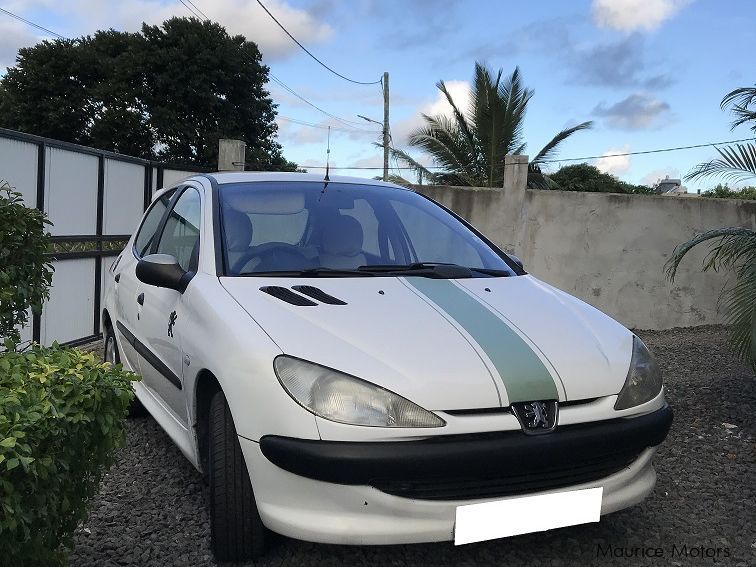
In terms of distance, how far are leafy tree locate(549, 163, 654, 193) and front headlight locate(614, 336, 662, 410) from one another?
99.0ft

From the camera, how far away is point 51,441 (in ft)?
5.84

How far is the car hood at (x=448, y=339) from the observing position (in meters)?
2.31

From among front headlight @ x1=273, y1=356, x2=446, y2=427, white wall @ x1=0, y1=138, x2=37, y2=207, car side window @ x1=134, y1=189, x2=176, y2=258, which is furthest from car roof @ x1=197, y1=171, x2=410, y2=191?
white wall @ x1=0, y1=138, x2=37, y2=207

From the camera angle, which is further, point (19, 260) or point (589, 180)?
point (589, 180)

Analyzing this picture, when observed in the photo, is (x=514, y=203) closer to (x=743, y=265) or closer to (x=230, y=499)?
(x=743, y=265)

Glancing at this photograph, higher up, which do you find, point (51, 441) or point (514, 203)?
point (514, 203)

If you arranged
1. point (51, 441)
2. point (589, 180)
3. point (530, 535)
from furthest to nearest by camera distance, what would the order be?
point (589, 180) → point (530, 535) → point (51, 441)

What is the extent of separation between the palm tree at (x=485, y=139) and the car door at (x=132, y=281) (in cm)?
1126

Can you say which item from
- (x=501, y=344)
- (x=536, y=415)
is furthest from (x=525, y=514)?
(x=501, y=344)

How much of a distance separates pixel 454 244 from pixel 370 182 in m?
0.68

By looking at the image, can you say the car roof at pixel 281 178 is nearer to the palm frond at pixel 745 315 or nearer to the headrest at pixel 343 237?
the headrest at pixel 343 237

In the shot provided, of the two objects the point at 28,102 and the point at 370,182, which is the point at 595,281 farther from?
the point at 28,102

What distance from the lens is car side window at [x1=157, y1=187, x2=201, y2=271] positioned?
3384mm

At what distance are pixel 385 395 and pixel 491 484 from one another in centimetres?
45
